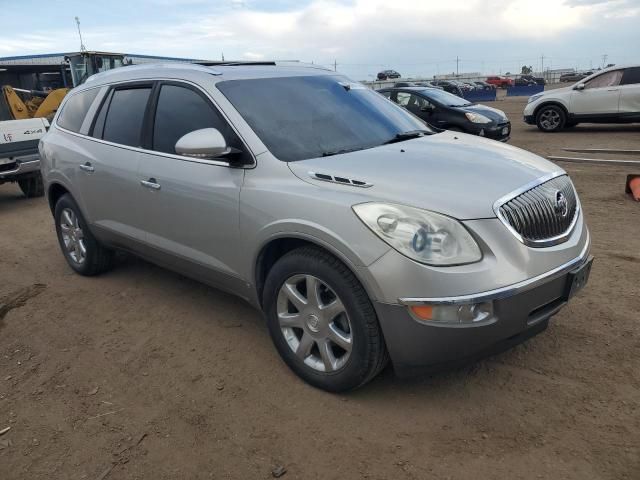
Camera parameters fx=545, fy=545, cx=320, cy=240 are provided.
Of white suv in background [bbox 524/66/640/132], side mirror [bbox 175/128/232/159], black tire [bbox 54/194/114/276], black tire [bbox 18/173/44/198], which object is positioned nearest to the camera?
side mirror [bbox 175/128/232/159]

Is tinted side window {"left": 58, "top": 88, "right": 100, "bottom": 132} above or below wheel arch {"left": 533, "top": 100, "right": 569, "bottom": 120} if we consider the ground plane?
above

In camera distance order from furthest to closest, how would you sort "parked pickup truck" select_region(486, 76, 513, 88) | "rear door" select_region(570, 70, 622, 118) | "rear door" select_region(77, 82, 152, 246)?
"parked pickup truck" select_region(486, 76, 513, 88), "rear door" select_region(570, 70, 622, 118), "rear door" select_region(77, 82, 152, 246)

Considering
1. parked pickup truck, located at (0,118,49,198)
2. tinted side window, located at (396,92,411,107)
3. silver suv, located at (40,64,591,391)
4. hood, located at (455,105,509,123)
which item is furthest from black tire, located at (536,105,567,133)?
parked pickup truck, located at (0,118,49,198)

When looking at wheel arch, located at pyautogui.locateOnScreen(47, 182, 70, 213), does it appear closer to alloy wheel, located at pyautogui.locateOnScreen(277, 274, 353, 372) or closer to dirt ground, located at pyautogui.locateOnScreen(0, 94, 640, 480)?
dirt ground, located at pyautogui.locateOnScreen(0, 94, 640, 480)

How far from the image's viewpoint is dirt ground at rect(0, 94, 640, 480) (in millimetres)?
2537

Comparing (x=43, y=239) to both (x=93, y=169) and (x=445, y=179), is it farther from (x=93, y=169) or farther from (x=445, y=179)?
(x=445, y=179)

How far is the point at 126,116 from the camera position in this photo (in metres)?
4.27

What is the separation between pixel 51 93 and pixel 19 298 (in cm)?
1150

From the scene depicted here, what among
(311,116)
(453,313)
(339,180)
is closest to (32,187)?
(311,116)

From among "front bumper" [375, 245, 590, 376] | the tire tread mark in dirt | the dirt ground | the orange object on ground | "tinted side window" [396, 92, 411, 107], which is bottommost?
the dirt ground

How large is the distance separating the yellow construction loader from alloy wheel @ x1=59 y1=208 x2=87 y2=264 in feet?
31.4

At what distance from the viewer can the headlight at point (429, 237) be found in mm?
2516

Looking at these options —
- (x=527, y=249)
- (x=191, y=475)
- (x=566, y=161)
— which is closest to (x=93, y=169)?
(x=191, y=475)

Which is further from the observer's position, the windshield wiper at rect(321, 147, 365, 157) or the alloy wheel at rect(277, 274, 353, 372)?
the windshield wiper at rect(321, 147, 365, 157)
